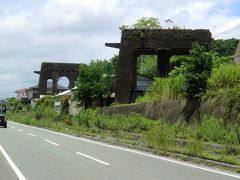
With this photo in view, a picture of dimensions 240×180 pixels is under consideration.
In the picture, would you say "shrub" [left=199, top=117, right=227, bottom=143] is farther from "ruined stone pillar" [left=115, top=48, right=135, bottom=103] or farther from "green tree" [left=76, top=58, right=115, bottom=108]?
"green tree" [left=76, top=58, right=115, bottom=108]

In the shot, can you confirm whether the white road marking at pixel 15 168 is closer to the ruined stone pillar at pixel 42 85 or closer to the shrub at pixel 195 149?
the shrub at pixel 195 149

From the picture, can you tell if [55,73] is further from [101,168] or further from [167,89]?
[101,168]

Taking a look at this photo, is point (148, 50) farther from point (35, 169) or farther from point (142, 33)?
point (35, 169)

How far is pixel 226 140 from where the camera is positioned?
19.4 m

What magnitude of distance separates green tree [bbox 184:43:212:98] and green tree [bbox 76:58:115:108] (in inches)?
1083

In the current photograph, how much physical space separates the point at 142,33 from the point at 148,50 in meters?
2.52

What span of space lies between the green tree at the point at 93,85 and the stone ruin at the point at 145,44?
864cm

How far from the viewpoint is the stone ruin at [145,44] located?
4484 cm

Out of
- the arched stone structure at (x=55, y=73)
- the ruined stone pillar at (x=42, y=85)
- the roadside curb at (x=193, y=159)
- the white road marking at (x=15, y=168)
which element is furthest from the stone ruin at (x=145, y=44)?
the ruined stone pillar at (x=42, y=85)

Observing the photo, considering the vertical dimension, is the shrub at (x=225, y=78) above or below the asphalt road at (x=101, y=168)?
above

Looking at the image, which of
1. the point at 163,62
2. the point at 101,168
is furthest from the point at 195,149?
the point at 163,62

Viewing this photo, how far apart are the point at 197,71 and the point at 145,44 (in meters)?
17.2

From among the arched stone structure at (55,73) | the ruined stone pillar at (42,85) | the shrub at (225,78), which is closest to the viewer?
the shrub at (225,78)

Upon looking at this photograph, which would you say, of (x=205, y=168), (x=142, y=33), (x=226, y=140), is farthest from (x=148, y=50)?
(x=205, y=168)
